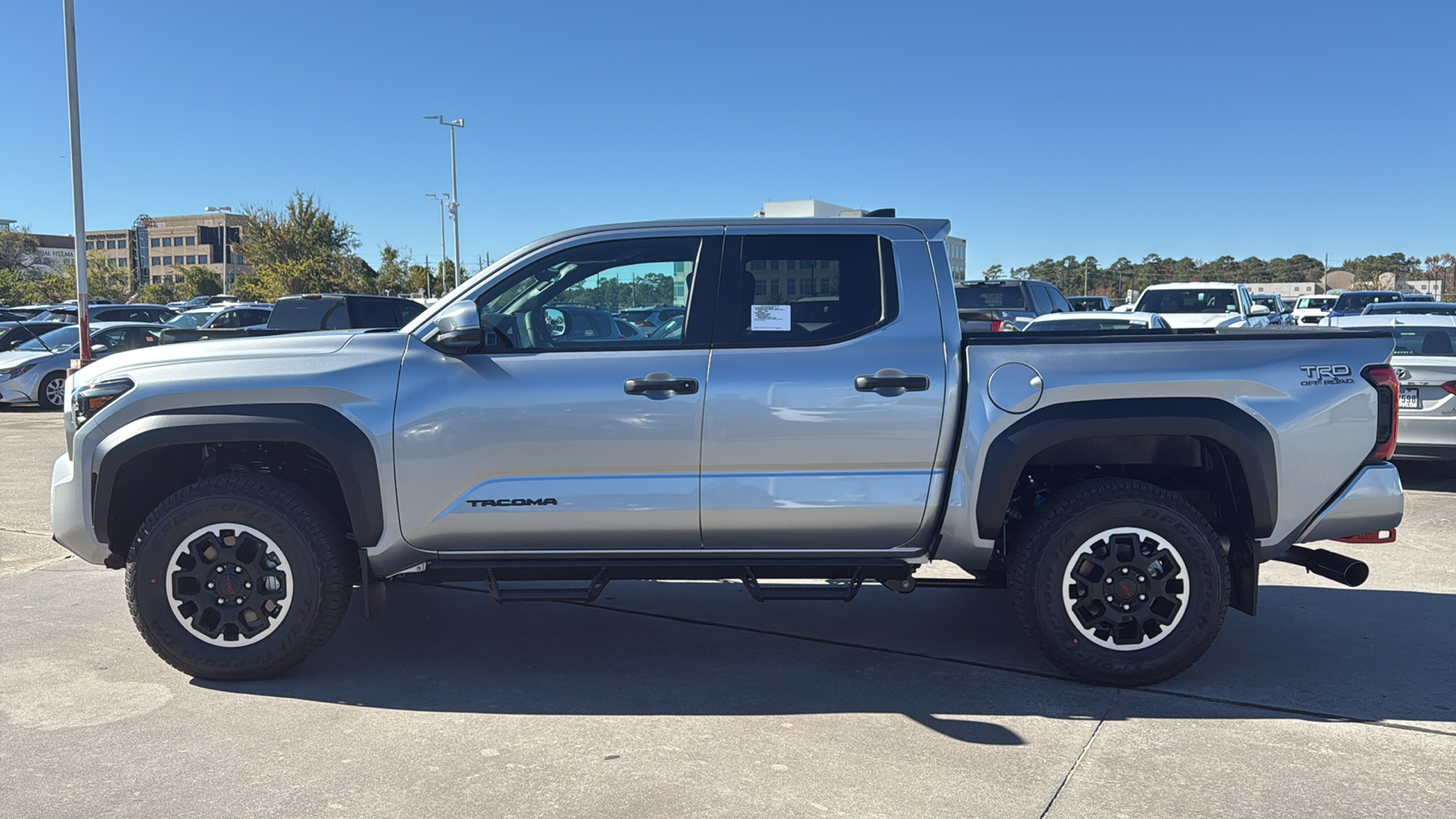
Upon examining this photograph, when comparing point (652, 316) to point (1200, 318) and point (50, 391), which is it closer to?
point (1200, 318)

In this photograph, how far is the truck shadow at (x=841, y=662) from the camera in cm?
440

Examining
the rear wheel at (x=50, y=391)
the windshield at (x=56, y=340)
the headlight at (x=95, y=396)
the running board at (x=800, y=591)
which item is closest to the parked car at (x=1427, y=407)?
the running board at (x=800, y=591)

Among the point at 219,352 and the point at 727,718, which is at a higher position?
the point at 219,352

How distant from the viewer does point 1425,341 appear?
31.5ft

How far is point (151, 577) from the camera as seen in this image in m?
4.54

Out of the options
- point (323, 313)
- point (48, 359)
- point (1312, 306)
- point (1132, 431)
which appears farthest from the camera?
point (1312, 306)

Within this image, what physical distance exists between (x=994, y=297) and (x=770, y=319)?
608 inches

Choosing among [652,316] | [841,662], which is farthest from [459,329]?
[841,662]

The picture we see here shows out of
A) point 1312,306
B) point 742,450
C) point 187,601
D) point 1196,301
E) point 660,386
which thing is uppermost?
point 1312,306

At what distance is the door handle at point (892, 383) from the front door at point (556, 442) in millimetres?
632

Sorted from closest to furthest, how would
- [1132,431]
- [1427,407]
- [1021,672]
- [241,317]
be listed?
[1132,431], [1021,672], [1427,407], [241,317]

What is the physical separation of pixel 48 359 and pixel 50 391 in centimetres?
50

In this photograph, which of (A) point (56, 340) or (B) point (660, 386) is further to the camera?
(A) point (56, 340)

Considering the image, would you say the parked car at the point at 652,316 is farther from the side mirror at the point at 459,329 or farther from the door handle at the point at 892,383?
the door handle at the point at 892,383
